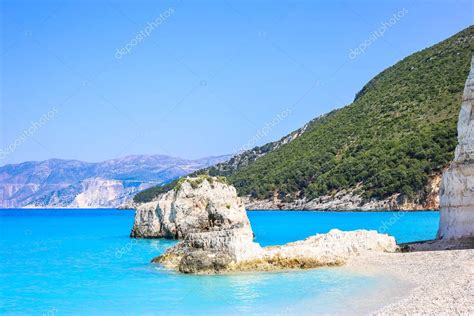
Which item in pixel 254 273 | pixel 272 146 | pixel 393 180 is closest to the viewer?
pixel 254 273

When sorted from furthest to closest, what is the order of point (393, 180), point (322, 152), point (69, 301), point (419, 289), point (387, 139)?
point (322, 152) → point (387, 139) → point (393, 180) → point (69, 301) → point (419, 289)

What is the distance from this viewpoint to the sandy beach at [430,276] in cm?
1459

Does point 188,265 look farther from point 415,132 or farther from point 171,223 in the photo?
point 415,132

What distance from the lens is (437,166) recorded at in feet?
257

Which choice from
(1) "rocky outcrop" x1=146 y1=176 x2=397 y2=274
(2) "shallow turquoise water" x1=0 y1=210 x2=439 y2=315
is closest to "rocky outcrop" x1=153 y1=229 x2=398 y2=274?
(1) "rocky outcrop" x1=146 y1=176 x2=397 y2=274

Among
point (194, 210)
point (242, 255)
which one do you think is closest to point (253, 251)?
point (242, 255)

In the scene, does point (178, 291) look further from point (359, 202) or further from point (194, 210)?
point (359, 202)

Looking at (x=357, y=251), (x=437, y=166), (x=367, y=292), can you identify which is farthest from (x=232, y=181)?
(x=367, y=292)

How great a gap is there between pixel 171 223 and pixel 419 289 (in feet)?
97.4

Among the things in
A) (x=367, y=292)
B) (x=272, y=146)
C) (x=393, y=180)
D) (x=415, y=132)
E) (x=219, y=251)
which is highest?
(x=272, y=146)

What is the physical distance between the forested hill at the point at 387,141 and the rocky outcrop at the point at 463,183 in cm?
5188

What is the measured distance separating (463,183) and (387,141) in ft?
223

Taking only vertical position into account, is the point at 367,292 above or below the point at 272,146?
below

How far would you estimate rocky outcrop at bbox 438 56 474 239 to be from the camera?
26.3 m
